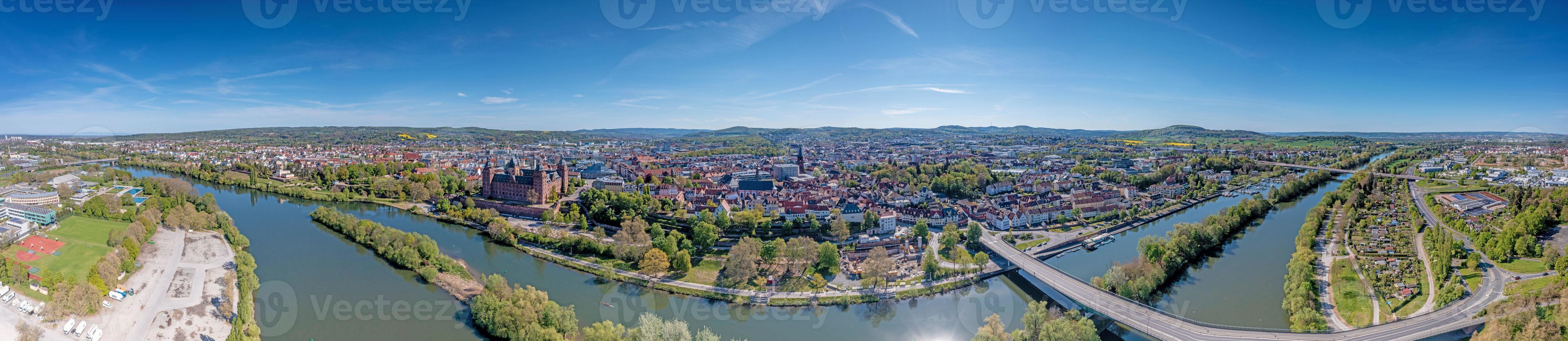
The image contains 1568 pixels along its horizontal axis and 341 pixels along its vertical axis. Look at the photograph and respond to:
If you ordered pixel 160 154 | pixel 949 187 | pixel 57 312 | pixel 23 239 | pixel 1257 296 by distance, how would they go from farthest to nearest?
1. pixel 160 154
2. pixel 949 187
3. pixel 23 239
4. pixel 1257 296
5. pixel 57 312

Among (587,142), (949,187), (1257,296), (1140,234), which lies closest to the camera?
(1257,296)

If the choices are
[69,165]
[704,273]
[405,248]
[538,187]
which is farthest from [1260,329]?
[69,165]

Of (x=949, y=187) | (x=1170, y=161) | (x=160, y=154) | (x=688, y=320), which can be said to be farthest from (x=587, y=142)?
(x=688, y=320)

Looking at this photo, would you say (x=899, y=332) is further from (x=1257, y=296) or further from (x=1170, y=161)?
(x=1170, y=161)

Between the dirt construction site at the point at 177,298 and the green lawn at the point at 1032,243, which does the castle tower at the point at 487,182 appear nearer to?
the dirt construction site at the point at 177,298

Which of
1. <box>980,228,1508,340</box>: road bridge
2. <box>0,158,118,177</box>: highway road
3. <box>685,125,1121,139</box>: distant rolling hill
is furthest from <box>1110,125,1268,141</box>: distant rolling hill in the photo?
<box>0,158,118,177</box>: highway road

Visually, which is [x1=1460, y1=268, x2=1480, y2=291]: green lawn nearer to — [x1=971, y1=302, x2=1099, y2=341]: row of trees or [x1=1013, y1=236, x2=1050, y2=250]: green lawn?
[x1=1013, y1=236, x2=1050, y2=250]: green lawn

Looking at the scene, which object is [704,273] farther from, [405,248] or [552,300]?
[405,248]

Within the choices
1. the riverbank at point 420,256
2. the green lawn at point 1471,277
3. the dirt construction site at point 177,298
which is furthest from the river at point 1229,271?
the dirt construction site at point 177,298
